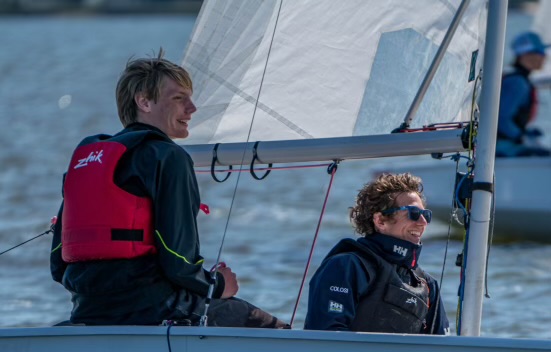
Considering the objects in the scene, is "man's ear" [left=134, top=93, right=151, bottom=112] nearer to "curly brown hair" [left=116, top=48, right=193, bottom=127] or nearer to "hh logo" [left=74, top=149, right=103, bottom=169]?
"curly brown hair" [left=116, top=48, right=193, bottom=127]

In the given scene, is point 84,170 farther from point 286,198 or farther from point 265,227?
point 286,198

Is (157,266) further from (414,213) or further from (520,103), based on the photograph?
(520,103)

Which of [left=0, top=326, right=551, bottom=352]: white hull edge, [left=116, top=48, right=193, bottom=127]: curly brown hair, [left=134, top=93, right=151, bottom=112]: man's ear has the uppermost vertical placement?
[left=116, top=48, right=193, bottom=127]: curly brown hair

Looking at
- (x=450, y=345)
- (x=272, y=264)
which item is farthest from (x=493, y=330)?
(x=450, y=345)

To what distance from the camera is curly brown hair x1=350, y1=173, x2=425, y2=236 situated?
321 centimetres

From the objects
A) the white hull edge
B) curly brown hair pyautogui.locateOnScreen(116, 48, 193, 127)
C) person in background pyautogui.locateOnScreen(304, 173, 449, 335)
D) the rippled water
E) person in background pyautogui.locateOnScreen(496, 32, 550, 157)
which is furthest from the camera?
person in background pyautogui.locateOnScreen(496, 32, 550, 157)

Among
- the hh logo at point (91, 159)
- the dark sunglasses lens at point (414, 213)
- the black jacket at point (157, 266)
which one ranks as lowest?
the black jacket at point (157, 266)

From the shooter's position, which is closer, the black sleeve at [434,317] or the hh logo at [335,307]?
the hh logo at [335,307]

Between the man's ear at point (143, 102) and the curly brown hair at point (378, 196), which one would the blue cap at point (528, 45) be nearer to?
the curly brown hair at point (378, 196)

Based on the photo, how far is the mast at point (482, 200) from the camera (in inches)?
123

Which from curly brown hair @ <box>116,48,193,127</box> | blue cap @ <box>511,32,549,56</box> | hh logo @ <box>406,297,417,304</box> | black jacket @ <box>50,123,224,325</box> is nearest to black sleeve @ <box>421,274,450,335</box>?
hh logo @ <box>406,297,417,304</box>

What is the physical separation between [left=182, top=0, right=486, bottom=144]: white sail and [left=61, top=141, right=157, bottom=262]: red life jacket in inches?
33.3

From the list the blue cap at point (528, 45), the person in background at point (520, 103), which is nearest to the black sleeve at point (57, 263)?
the person in background at point (520, 103)

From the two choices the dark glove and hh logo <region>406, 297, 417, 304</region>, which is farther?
the dark glove
